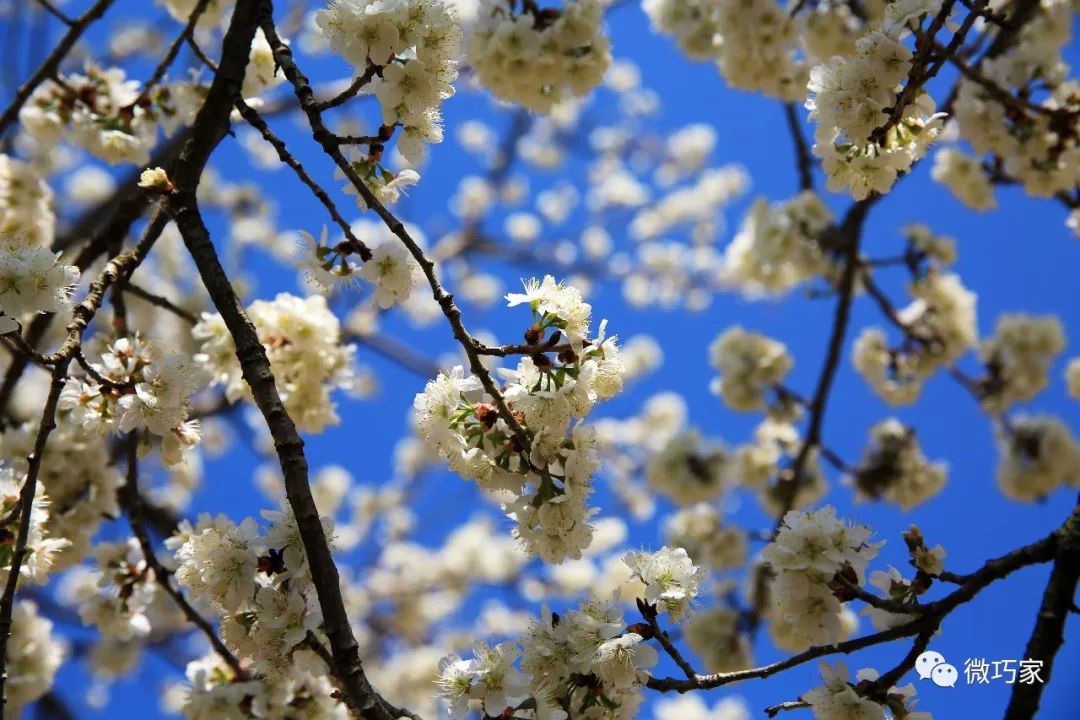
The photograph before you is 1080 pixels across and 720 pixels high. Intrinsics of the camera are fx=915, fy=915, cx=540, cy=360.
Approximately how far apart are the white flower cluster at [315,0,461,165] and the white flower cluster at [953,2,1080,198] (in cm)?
232

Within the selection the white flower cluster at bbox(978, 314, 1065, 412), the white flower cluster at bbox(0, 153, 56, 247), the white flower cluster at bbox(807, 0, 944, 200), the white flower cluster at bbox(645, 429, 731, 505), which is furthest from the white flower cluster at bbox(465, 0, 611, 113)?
the white flower cluster at bbox(978, 314, 1065, 412)

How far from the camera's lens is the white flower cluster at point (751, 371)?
5.19 m

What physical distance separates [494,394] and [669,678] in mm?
712

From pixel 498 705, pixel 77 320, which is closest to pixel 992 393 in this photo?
pixel 498 705

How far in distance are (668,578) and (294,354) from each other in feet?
4.84

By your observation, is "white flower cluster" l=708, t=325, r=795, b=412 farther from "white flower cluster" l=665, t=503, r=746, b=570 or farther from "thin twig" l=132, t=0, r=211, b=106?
"thin twig" l=132, t=0, r=211, b=106

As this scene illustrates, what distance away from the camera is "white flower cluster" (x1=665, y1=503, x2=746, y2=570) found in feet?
16.7

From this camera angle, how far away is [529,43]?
2.97 m

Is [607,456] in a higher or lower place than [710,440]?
higher

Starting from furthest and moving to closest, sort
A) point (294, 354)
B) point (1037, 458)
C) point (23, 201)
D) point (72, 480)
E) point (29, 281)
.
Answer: point (1037, 458)
point (23, 201)
point (294, 354)
point (72, 480)
point (29, 281)

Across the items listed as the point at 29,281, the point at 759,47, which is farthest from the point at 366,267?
the point at 759,47

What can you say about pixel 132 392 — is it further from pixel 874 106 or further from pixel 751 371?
pixel 751 371

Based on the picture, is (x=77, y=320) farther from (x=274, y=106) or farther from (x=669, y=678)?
(x=274, y=106)

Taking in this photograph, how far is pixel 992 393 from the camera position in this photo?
533cm
